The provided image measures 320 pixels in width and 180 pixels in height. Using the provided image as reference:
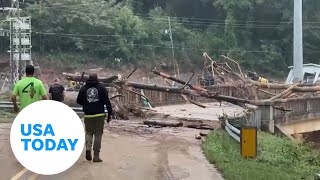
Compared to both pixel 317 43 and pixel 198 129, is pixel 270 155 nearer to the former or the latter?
pixel 198 129

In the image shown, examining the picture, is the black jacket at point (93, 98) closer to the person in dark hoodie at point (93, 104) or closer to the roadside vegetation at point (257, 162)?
the person in dark hoodie at point (93, 104)

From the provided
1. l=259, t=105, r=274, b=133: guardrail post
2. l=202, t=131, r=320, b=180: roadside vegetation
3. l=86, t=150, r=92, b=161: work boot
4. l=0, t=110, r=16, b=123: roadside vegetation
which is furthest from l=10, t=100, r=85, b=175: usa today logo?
l=259, t=105, r=274, b=133: guardrail post

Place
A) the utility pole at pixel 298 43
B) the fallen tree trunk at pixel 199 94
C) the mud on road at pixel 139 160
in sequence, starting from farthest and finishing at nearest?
the utility pole at pixel 298 43 → the fallen tree trunk at pixel 199 94 → the mud on road at pixel 139 160

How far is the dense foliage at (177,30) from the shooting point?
2522 inches

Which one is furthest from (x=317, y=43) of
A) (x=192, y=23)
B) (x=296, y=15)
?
(x=296, y=15)

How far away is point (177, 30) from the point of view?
238 feet

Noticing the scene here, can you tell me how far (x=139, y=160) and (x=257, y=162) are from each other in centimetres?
275

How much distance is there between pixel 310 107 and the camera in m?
26.9

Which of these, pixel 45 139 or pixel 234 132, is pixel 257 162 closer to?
pixel 234 132

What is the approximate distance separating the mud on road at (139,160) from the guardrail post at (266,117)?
6.01 metres

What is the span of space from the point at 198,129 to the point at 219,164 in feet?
28.2

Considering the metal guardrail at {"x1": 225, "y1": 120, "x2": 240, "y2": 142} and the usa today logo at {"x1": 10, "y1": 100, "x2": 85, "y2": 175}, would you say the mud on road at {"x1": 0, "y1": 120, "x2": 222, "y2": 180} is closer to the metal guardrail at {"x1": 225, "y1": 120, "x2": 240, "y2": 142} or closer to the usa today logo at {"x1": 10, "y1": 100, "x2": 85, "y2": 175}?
the metal guardrail at {"x1": 225, "y1": 120, "x2": 240, "y2": 142}

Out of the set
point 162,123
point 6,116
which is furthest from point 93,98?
point 6,116

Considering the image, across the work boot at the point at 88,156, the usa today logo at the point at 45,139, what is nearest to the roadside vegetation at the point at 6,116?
the work boot at the point at 88,156
